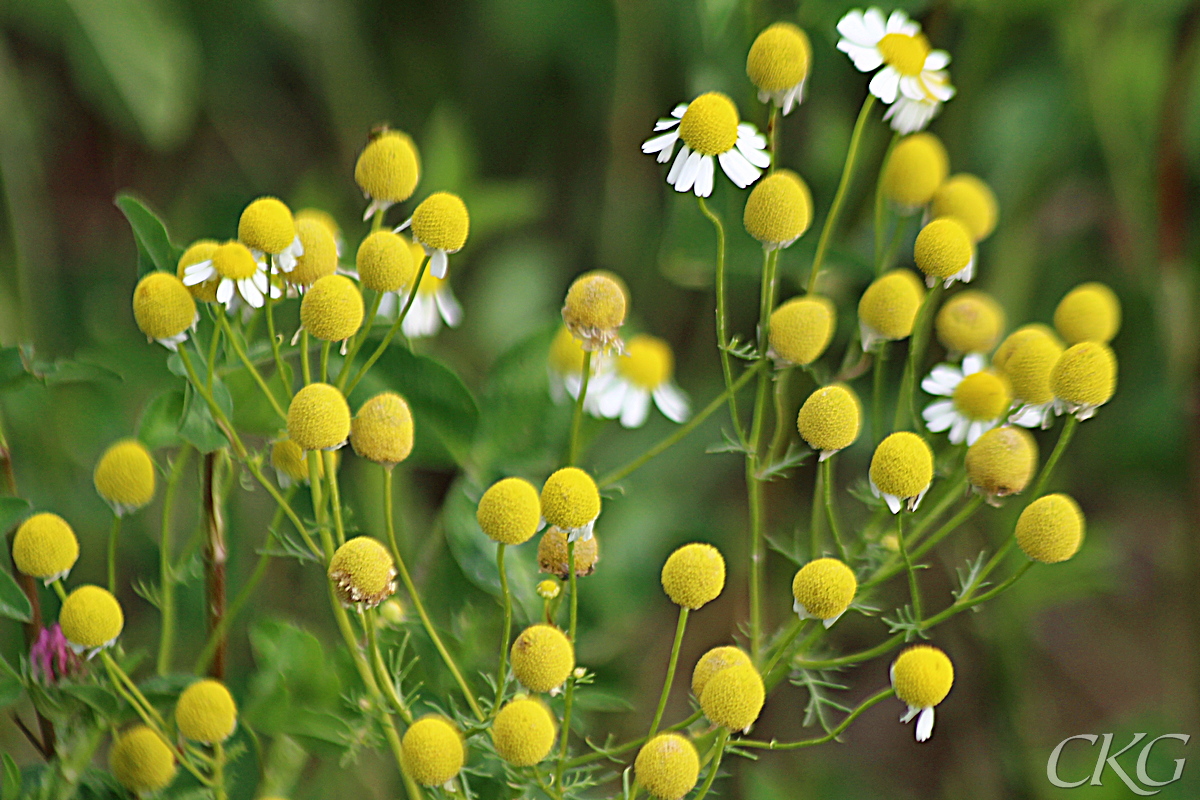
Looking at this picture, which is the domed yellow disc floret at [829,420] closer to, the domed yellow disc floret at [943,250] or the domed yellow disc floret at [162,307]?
the domed yellow disc floret at [943,250]

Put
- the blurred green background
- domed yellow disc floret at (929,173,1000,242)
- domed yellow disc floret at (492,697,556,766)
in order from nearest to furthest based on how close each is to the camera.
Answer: domed yellow disc floret at (492,697,556,766)
domed yellow disc floret at (929,173,1000,242)
the blurred green background

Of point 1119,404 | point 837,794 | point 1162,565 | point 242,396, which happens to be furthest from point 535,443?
point 1162,565

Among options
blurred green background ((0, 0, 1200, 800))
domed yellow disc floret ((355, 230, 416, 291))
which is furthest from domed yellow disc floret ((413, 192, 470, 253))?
blurred green background ((0, 0, 1200, 800))

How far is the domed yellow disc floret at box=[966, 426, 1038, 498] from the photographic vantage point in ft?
0.98

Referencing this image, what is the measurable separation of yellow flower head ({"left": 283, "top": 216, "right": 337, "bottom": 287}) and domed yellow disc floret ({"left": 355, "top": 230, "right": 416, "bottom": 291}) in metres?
0.02

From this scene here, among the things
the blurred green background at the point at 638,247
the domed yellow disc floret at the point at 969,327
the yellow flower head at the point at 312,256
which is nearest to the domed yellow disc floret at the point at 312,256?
the yellow flower head at the point at 312,256

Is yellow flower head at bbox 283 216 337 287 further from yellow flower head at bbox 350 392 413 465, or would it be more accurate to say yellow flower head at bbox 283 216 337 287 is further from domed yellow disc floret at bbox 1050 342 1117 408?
domed yellow disc floret at bbox 1050 342 1117 408

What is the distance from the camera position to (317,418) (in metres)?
0.26

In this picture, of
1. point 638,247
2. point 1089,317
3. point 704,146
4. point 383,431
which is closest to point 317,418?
point 383,431

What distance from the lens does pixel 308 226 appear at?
0.30 meters

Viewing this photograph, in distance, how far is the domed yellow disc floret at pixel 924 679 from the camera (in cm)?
28

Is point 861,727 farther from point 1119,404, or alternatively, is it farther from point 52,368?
point 52,368

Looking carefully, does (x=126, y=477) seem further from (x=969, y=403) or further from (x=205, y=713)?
(x=969, y=403)

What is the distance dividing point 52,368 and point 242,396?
0.06 meters
